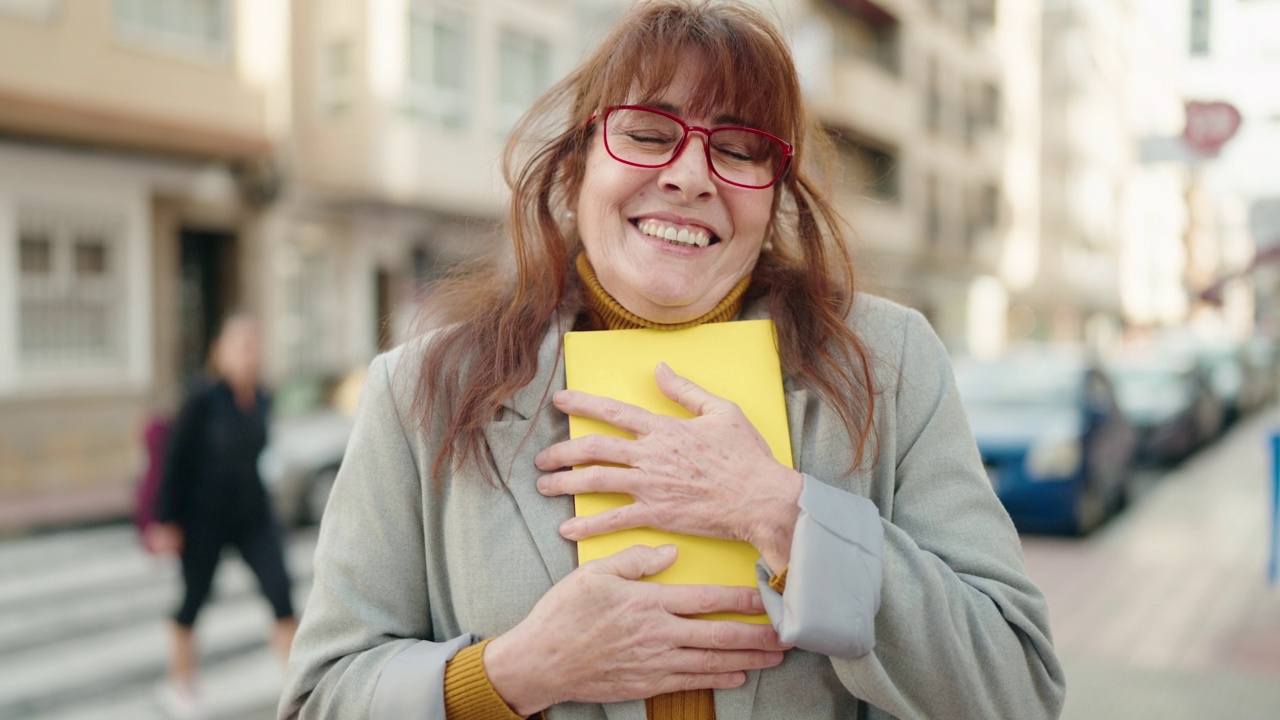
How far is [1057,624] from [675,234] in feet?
19.4

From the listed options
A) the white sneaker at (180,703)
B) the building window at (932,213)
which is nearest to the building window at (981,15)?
the building window at (932,213)

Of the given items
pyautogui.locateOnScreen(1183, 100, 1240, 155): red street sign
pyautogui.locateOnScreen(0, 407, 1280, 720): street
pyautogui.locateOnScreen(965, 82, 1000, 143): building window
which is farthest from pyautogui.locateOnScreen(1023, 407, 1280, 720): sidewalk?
pyautogui.locateOnScreen(965, 82, 1000, 143): building window

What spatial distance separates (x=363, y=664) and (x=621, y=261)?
0.71 metres

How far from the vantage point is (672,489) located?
62.0 inches

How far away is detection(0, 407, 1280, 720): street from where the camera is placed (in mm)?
5352

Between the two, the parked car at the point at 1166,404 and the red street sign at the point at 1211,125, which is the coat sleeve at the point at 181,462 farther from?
the parked car at the point at 1166,404

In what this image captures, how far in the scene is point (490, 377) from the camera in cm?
173

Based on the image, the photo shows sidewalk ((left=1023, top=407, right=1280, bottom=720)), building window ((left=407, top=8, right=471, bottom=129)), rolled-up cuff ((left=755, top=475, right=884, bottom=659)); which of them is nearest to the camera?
rolled-up cuff ((left=755, top=475, right=884, bottom=659))

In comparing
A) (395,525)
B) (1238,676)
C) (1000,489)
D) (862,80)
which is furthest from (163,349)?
(862,80)

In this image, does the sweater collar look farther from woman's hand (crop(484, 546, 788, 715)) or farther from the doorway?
the doorway

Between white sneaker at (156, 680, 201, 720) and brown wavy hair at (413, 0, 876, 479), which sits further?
white sneaker at (156, 680, 201, 720)

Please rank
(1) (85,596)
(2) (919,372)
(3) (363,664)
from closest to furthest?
(3) (363,664), (2) (919,372), (1) (85,596)

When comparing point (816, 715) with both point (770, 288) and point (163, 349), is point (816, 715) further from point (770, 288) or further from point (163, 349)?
point (163, 349)

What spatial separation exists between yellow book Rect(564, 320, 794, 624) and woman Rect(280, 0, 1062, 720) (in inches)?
1.1
